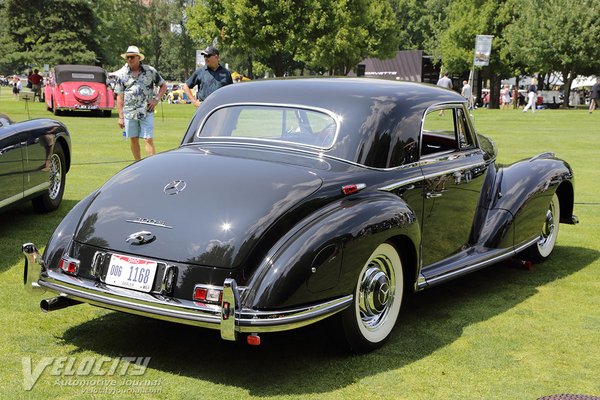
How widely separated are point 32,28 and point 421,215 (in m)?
68.2

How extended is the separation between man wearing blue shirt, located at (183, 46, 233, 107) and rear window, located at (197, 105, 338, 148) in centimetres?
526

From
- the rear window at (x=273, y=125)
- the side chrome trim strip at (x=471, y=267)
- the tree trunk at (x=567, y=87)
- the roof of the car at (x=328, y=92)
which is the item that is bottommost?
the tree trunk at (x=567, y=87)

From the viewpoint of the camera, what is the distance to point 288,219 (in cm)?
416

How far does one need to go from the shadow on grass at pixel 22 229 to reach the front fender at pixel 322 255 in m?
3.20

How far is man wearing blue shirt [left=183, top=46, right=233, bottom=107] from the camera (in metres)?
10.6

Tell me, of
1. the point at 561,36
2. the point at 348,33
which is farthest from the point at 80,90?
the point at 561,36

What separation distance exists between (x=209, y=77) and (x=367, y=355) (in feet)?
22.9

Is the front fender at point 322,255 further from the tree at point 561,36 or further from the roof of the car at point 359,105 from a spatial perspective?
the tree at point 561,36

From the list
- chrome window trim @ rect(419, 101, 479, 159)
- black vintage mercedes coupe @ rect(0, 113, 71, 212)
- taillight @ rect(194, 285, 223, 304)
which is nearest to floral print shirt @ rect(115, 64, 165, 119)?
black vintage mercedes coupe @ rect(0, 113, 71, 212)

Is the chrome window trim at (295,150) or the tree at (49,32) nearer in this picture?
the chrome window trim at (295,150)

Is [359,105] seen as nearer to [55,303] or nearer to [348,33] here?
[55,303]

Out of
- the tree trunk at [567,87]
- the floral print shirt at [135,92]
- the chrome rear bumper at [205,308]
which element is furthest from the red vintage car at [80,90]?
the tree trunk at [567,87]

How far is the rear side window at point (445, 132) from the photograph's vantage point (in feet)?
18.0

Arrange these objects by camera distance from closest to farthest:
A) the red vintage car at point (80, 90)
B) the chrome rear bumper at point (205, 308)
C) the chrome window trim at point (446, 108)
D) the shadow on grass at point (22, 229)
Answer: the chrome rear bumper at point (205, 308)
the chrome window trim at point (446, 108)
the shadow on grass at point (22, 229)
the red vintage car at point (80, 90)
